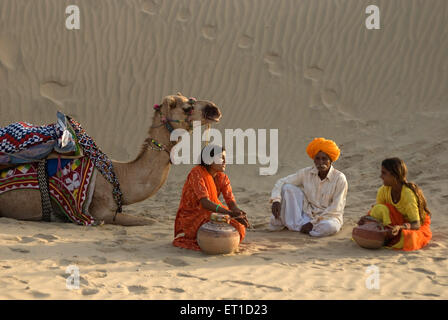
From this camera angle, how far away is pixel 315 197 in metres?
6.16

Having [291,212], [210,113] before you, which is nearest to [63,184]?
[210,113]

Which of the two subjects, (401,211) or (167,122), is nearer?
(401,211)

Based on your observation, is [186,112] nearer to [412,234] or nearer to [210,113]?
[210,113]

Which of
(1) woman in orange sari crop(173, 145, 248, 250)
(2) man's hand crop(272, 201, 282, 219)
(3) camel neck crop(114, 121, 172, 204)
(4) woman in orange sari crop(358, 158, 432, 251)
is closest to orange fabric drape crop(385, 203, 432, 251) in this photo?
(4) woman in orange sari crop(358, 158, 432, 251)

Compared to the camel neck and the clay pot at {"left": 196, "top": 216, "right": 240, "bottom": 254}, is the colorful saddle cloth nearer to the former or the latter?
the camel neck

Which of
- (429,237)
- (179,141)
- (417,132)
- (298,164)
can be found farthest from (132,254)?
(417,132)

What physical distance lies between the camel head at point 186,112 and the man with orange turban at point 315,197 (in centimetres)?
104

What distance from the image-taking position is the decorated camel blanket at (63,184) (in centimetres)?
597

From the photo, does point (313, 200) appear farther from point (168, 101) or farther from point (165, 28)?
point (165, 28)

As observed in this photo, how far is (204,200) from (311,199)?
5.11ft

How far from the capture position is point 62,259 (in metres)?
4.49

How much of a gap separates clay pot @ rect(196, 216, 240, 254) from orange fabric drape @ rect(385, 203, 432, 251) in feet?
4.79

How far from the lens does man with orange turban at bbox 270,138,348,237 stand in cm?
594

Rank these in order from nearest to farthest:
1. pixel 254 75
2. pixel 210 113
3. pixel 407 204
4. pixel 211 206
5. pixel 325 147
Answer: pixel 211 206
pixel 407 204
pixel 325 147
pixel 210 113
pixel 254 75
